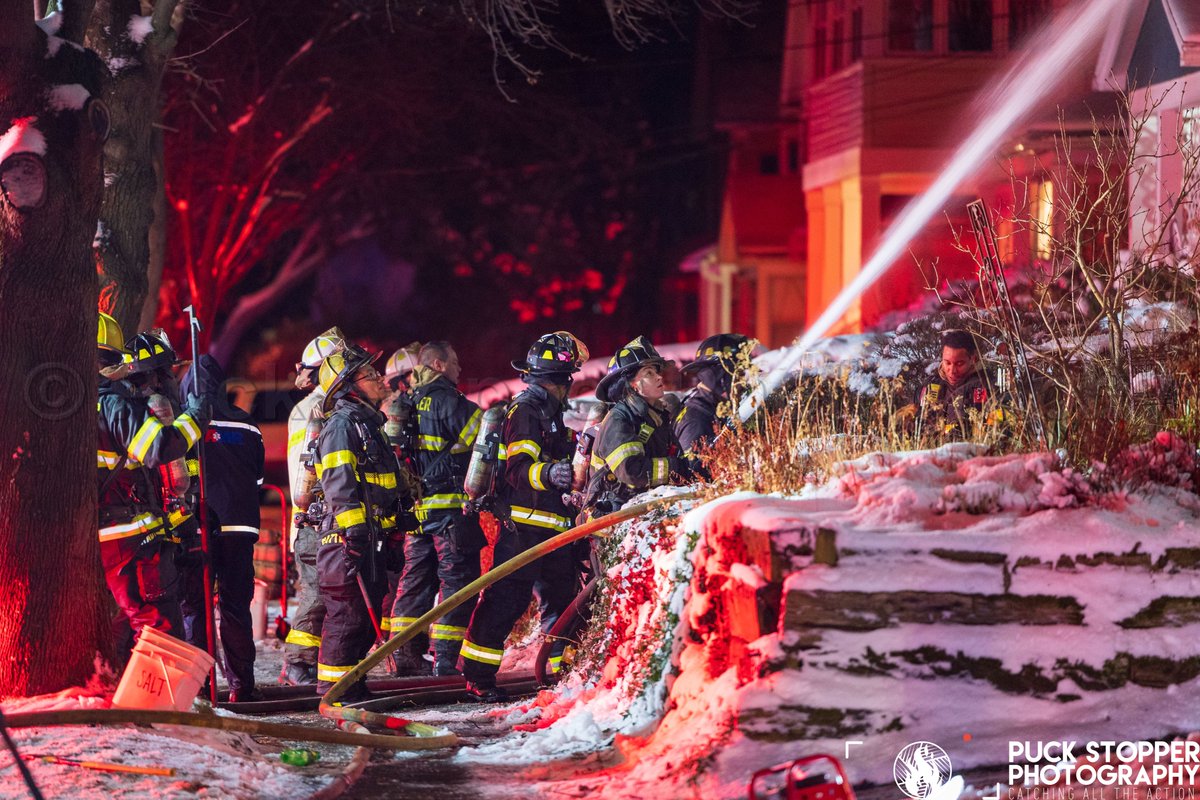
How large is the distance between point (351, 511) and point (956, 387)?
3.85m

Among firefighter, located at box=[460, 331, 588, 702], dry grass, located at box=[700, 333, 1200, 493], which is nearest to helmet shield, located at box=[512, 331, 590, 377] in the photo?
firefighter, located at box=[460, 331, 588, 702]

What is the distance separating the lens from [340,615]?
8562mm

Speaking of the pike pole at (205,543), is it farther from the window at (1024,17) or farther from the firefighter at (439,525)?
the window at (1024,17)

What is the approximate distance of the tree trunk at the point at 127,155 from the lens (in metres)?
11.4

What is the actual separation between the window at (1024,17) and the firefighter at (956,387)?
14.3 metres

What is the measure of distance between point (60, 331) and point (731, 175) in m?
26.6

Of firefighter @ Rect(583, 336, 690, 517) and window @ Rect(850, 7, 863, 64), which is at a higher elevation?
window @ Rect(850, 7, 863, 64)

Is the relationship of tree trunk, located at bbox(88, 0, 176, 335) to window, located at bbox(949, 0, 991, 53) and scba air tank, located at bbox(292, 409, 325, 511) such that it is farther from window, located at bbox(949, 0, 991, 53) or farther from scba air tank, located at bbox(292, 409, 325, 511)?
window, located at bbox(949, 0, 991, 53)

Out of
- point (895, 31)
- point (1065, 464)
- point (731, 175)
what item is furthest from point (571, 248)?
point (1065, 464)

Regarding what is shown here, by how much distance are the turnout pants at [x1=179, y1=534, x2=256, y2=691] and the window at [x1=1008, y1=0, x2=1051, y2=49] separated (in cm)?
1701

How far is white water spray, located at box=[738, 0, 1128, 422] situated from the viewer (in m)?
20.8

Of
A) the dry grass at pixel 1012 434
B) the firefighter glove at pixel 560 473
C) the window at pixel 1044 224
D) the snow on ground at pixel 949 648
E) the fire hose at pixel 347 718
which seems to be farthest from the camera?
the firefighter glove at pixel 560 473

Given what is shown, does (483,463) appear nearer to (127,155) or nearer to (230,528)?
(230,528)

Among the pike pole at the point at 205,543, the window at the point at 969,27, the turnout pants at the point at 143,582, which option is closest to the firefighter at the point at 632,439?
the pike pole at the point at 205,543
